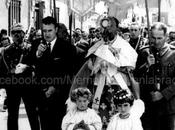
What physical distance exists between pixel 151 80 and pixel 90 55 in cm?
85

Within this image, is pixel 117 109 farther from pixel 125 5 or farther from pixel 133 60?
pixel 125 5

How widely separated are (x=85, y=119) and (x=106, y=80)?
1.80 feet

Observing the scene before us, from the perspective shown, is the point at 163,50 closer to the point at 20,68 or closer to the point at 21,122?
the point at 20,68

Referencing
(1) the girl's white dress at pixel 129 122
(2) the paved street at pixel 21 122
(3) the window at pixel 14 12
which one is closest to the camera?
(1) the girl's white dress at pixel 129 122

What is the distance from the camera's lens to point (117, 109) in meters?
6.61

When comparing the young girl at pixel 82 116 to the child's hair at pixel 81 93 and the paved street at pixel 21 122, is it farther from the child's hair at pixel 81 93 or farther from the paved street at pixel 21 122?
the paved street at pixel 21 122

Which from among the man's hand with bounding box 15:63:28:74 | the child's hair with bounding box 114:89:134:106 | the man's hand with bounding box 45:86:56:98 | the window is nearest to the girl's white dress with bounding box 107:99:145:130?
the child's hair with bounding box 114:89:134:106

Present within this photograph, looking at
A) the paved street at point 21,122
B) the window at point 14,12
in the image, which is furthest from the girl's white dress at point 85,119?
the window at point 14,12

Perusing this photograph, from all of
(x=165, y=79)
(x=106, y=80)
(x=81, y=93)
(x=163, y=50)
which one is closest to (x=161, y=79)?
(x=165, y=79)

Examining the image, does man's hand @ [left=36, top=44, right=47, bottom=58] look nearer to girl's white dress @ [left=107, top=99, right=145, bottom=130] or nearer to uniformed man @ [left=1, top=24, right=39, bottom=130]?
uniformed man @ [left=1, top=24, right=39, bottom=130]

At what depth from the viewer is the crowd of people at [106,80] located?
6.57 metres

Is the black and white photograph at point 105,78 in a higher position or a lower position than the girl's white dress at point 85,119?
higher

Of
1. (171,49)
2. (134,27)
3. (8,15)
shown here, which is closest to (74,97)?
(171,49)

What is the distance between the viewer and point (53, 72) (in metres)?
7.48
